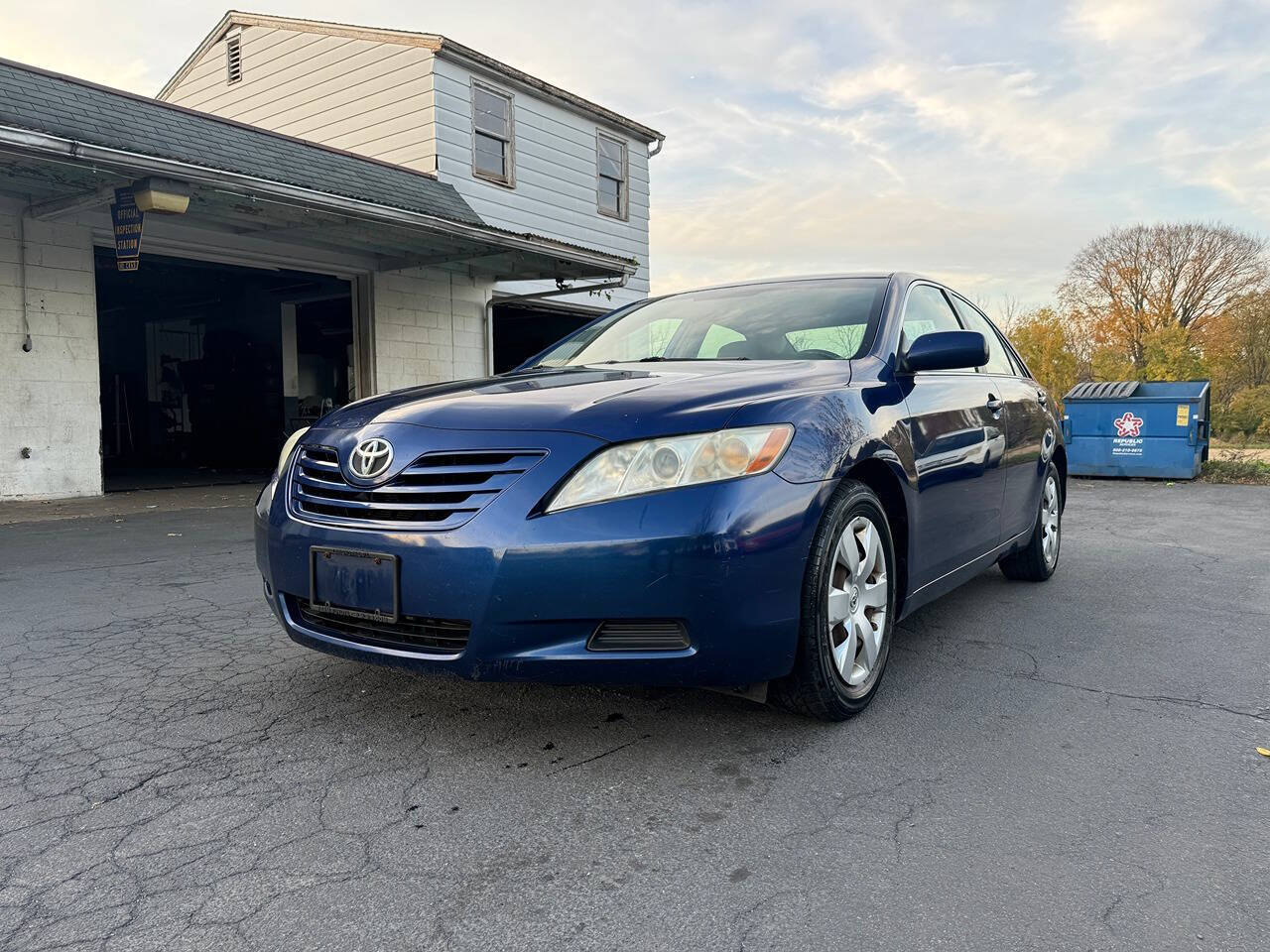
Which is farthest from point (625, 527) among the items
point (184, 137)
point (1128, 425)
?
point (1128, 425)

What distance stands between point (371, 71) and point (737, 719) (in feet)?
46.6

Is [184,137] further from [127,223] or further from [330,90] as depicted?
[330,90]

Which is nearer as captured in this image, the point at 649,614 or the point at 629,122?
the point at 649,614

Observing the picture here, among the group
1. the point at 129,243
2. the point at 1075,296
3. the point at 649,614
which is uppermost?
the point at 1075,296

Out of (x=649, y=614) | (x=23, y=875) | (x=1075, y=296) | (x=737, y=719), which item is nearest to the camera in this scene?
(x=23, y=875)

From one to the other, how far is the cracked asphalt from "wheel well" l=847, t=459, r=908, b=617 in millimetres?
381

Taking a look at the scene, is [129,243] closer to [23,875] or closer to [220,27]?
[23,875]

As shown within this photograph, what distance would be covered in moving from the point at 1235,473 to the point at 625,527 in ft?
44.5

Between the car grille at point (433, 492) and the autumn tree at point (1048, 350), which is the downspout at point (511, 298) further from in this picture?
the autumn tree at point (1048, 350)

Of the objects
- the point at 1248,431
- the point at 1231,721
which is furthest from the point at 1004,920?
the point at 1248,431

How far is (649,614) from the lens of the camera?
2285 millimetres

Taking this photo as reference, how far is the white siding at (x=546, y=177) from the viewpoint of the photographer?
1371 centimetres

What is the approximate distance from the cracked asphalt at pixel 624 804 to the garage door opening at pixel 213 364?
44.2 ft

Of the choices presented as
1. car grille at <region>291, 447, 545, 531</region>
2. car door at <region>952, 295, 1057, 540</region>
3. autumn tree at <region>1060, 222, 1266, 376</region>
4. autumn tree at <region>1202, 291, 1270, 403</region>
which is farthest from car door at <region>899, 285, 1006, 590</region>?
autumn tree at <region>1060, 222, 1266, 376</region>
